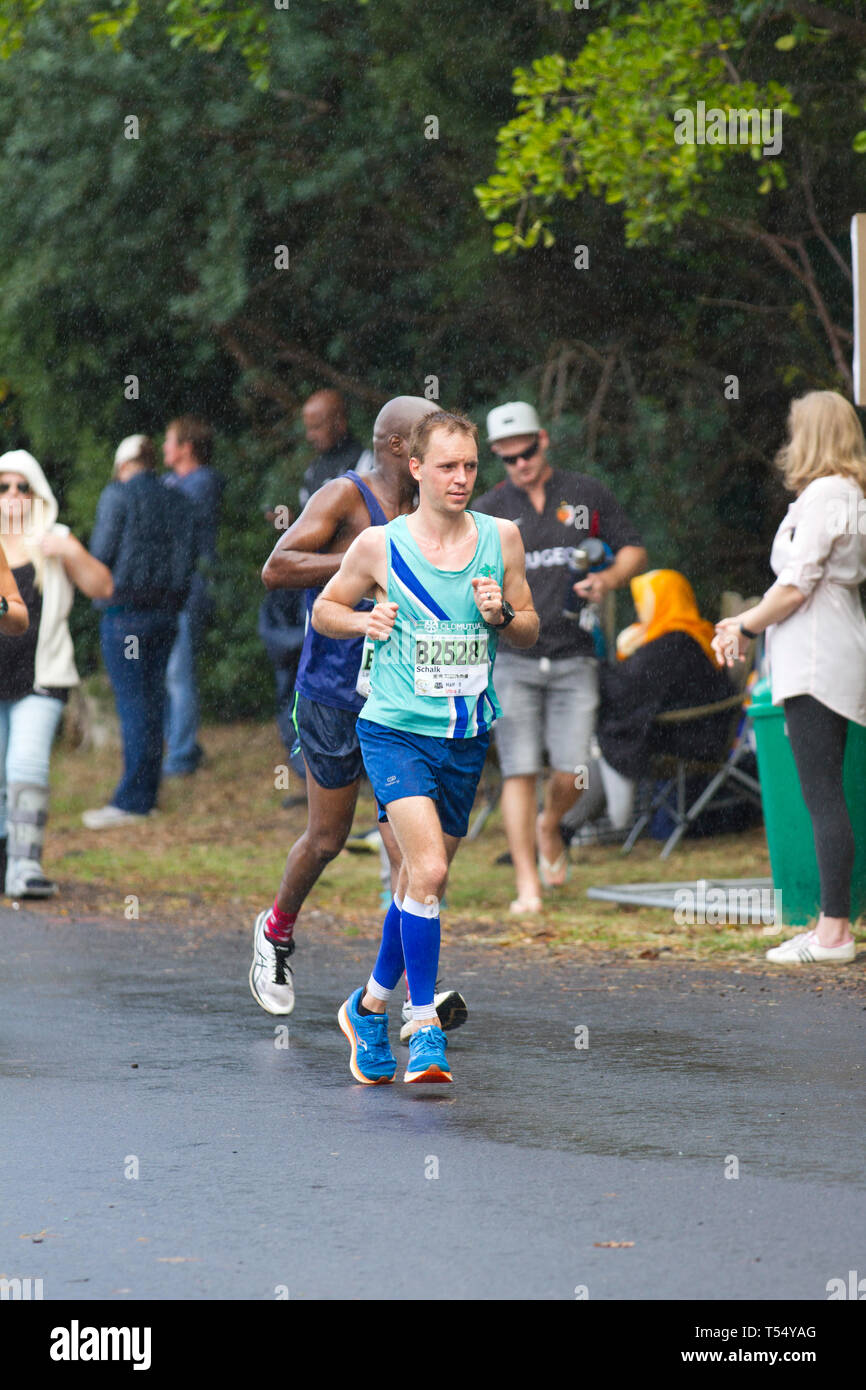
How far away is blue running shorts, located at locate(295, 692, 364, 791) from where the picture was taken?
6742mm

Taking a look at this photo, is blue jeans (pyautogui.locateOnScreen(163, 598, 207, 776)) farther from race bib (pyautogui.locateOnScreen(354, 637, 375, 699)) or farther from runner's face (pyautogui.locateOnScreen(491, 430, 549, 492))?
race bib (pyautogui.locateOnScreen(354, 637, 375, 699))

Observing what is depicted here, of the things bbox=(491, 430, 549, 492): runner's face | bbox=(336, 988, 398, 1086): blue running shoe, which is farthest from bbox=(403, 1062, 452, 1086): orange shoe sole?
bbox=(491, 430, 549, 492): runner's face

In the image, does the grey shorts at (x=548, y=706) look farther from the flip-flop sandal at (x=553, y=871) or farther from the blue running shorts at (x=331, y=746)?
the blue running shorts at (x=331, y=746)

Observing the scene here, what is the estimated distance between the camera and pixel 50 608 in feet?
34.5

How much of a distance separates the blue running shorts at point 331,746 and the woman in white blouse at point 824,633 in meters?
1.85

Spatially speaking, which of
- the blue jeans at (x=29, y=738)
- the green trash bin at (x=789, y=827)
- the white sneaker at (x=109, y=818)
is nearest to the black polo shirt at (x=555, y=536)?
the green trash bin at (x=789, y=827)

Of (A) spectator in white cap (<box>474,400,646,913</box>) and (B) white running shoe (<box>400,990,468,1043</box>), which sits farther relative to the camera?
(A) spectator in white cap (<box>474,400,646,913</box>)

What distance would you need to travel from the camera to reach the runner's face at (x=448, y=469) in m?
6.00

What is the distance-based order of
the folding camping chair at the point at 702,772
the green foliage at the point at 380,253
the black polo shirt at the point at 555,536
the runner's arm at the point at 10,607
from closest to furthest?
the runner's arm at the point at 10,607 < the black polo shirt at the point at 555,536 < the folding camping chair at the point at 702,772 < the green foliage at the point at 380,253

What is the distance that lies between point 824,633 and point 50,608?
4.19 metres

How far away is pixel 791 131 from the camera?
12180 mm

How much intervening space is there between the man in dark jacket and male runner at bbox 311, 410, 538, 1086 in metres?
7.76
